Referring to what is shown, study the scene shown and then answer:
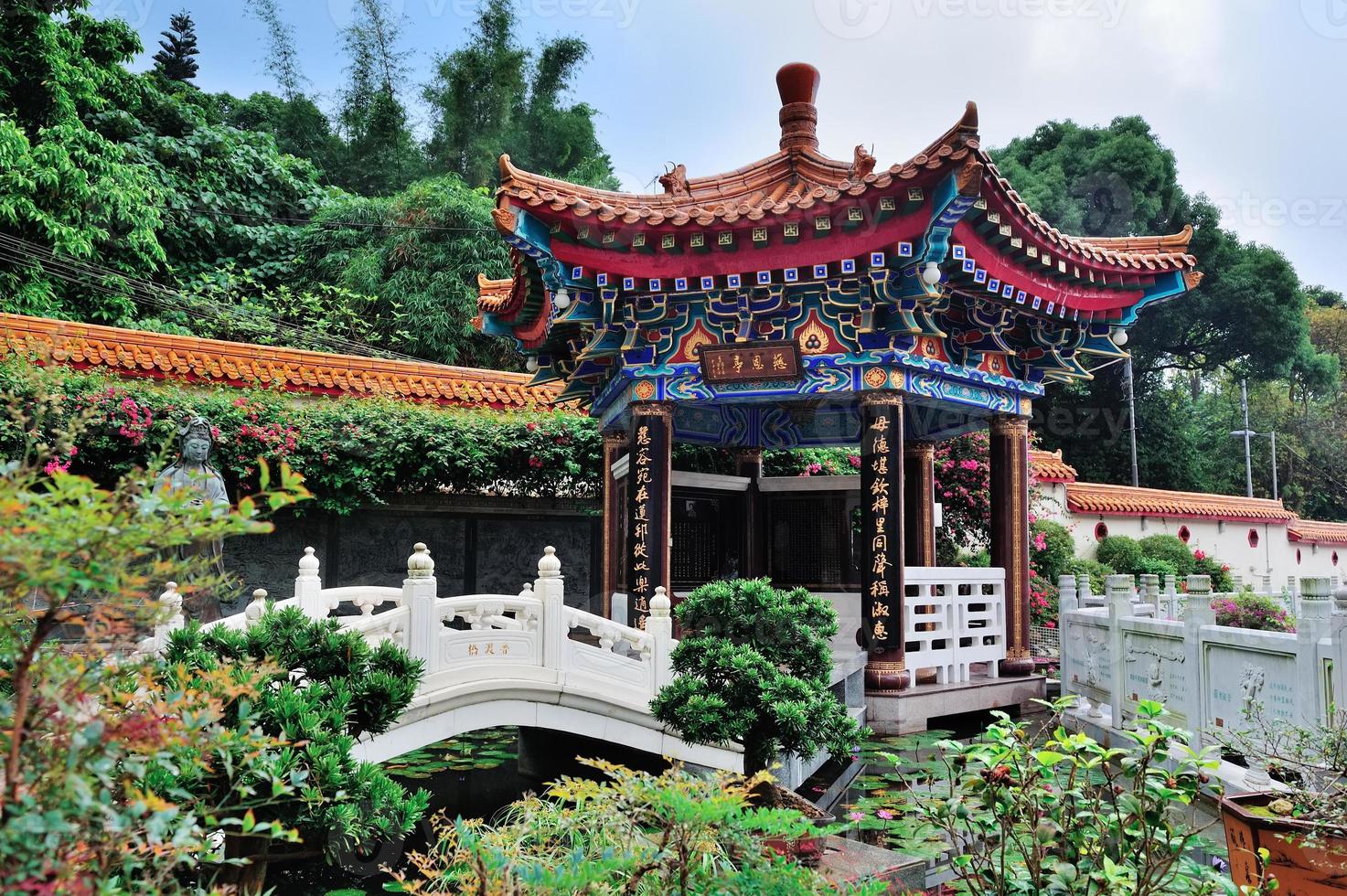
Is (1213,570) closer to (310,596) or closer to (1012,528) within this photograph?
(1012,528)

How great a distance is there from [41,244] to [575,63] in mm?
17930

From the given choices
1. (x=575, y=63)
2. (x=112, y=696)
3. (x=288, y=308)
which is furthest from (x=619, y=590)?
(x=575, y=63)

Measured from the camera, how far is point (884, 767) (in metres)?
7.42

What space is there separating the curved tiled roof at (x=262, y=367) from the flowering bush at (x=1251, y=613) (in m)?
8.59

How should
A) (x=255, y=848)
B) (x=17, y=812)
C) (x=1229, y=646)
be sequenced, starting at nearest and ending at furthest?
(x=17, y=812), (x=255, y=848), (x=1229, y=646)

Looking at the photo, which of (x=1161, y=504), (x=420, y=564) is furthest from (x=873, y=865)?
(x=1161, y=504)

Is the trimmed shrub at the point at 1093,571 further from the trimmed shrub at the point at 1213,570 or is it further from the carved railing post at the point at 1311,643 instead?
the carved railing post at the point at 1311,643

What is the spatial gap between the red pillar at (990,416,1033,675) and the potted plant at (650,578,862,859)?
362 centimetres

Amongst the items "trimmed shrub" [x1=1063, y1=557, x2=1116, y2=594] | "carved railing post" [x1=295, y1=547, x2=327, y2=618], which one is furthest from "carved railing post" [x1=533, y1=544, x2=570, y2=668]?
"trimmed shrub" [x1=1063, y1=557, x2=1116, y2=594]

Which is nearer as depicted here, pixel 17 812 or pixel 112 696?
pixel 17 812

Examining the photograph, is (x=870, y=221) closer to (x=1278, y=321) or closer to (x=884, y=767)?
(x=884, y=767)

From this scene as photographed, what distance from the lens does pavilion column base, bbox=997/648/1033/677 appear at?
9258 millimetres

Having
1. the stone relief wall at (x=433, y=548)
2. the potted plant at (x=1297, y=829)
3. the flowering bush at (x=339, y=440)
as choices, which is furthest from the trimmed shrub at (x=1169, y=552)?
the potted plant at (x=1297, y=829)

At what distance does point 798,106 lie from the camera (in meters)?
9.47
